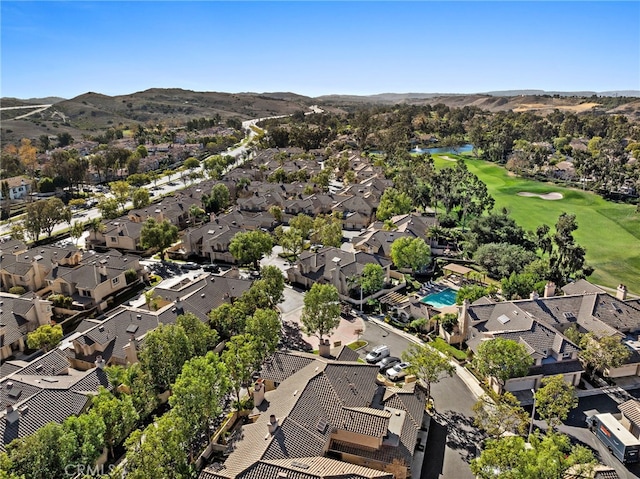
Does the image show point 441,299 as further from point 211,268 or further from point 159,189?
point 159,189

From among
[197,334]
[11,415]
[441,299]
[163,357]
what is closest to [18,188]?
[197,334]

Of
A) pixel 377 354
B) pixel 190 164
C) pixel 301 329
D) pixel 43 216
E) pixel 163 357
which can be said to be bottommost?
pixel 301 329

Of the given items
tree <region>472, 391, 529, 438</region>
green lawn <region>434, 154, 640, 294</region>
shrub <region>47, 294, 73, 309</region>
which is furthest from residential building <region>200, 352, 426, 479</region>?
green lawn <region>434, 154, 640, 294</region>

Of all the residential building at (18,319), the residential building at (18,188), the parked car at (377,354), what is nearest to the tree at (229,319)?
the parked car at (377,354)

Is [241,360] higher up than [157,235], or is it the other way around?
[241,360]

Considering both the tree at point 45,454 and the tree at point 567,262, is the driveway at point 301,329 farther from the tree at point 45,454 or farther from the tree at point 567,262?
the tree at point 567,262

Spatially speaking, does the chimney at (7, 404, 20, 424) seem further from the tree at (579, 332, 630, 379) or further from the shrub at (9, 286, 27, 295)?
the tree at (579, 332, 630, 379)

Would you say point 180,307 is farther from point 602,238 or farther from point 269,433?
point 602,238
